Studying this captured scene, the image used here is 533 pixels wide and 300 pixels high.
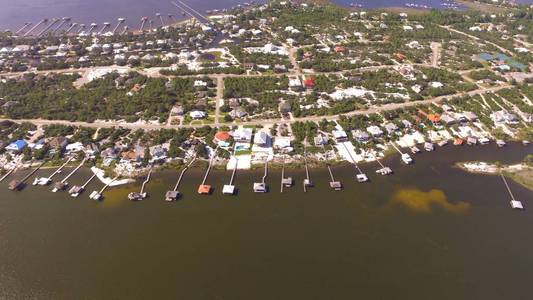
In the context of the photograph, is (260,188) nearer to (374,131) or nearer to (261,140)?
(261,140)

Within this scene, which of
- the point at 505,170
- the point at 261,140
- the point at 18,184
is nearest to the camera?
the point at 18,184

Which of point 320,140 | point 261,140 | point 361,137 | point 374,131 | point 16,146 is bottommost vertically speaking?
point 361,137

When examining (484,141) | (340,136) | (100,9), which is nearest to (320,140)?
(340,136)

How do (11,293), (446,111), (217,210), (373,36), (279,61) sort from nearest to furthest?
(11,293)
(217,210)
(446,111)
(279,61)
(373,36)

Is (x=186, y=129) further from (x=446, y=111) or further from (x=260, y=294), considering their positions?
(x=446, y=111)

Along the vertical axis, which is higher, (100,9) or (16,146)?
(100,9)

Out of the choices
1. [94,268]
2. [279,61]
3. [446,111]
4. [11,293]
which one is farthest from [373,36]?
[11,293]

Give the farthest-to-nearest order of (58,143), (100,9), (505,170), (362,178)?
(100,9)
(58,143)
(505,170)
(362,178)
